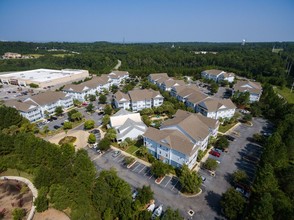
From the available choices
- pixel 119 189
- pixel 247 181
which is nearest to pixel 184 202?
pixel 119 189

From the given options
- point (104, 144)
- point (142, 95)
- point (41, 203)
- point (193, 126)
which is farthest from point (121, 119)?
point (41, 203)

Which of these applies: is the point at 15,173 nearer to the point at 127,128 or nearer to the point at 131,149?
the point at 131,149

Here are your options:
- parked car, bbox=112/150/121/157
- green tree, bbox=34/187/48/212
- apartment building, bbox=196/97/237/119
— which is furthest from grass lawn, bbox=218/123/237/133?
green tree, bbox=34/187/48/212

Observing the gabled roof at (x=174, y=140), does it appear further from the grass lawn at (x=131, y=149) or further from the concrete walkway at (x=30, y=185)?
the concrete walkway at (x=30, y=185)

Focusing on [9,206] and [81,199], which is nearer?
[81,199]

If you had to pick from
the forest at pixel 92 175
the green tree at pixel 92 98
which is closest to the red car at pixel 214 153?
the forest at pixel 92 175

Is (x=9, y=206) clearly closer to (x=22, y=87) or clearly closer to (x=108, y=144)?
(x=108, y=144)
